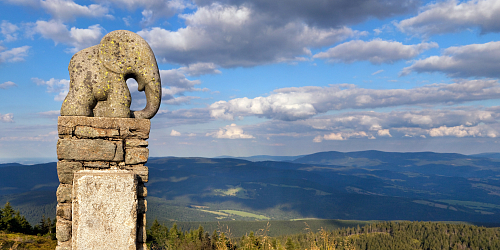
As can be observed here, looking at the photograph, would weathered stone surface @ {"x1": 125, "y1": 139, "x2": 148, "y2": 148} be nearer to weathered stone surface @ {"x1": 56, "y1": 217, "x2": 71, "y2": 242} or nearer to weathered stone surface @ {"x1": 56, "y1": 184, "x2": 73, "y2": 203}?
weathered stone surface @ {"x1": 56, "y1": 184, "x2": 73, "y2": 203}

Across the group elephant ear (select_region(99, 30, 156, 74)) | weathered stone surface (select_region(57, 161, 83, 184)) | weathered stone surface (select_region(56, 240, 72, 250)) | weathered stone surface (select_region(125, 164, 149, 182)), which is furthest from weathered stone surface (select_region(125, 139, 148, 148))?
weathered stone surface (select_region(56, 240, 72, 250))

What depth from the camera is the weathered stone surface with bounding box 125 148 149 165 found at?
18.6 feet

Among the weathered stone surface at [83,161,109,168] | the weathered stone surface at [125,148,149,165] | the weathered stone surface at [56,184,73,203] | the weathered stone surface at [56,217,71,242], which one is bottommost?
the weathered stone surface at [56,217,71,242]

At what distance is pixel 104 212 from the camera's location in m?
4.40

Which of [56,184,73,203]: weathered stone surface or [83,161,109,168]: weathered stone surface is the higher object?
[83,161,109,168]: weathered stone surface

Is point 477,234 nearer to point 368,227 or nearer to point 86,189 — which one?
point 368,227

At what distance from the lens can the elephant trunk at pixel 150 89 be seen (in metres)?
6.22

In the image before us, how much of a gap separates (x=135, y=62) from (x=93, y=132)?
1745 mm

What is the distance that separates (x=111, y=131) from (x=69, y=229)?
1968 mm

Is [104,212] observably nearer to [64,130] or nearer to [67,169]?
[67,169]

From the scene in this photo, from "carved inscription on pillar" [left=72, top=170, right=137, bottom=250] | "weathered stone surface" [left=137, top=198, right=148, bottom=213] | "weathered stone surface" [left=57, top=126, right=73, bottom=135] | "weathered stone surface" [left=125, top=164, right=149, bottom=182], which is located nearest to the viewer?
"carved inscription on pillar" [left=72, top=170, right=137, bottom=250]

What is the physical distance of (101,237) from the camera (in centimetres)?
443

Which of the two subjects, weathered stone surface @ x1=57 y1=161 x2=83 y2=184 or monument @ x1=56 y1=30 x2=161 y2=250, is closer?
monument @ x1=56 y1=30 x2=161 y2=250

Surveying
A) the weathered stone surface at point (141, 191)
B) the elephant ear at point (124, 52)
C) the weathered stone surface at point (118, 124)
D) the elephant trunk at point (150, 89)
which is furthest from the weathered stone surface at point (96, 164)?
the elephant ear at point (124, 52)
